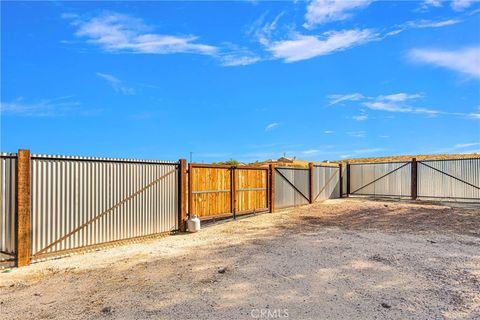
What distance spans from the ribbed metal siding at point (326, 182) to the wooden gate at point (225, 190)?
4576 millimetres

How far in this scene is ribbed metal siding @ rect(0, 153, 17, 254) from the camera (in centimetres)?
634

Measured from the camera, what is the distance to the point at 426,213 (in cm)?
1305

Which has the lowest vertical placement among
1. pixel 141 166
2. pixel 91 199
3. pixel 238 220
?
pixel 238 220

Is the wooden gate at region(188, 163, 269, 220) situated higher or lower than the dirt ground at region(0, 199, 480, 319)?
higher

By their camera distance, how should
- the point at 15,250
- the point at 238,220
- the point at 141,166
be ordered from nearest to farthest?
1. the point at 15,250
2. the point at 141,166
3. the point at 238,220

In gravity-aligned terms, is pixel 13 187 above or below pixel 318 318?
above

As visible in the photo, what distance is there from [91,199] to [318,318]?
583 centimetres

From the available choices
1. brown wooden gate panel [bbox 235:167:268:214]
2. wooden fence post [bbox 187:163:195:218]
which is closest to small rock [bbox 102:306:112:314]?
wooden fence post [bbox 187:163:195:218]

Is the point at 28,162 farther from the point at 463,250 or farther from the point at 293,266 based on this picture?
the point at 463,250

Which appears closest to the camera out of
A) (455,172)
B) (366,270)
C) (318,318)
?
(318,318)

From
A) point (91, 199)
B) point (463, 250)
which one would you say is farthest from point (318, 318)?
point (91, 199)

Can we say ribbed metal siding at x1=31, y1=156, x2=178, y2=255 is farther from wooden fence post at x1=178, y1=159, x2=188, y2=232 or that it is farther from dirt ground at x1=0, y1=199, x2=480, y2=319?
dirt ground at x1=0, y1=199, x2=480, y2=319

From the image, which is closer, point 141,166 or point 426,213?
point 141,166

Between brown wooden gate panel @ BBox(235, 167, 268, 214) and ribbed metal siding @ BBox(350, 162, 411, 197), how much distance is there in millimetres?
9403
